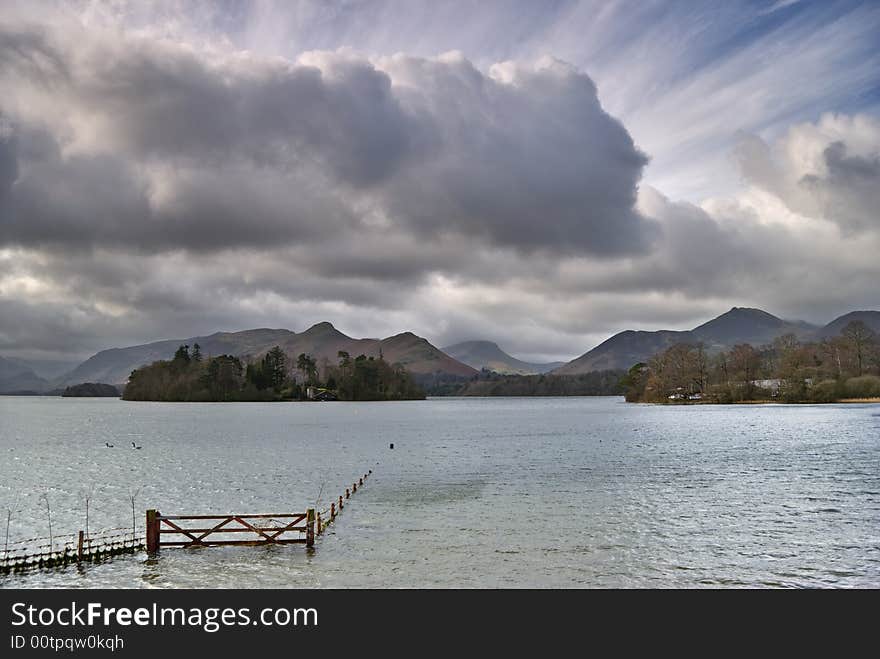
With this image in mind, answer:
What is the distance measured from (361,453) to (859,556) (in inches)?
3212

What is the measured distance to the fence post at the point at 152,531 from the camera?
41.0 meters

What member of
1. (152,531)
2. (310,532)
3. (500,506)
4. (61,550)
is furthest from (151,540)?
(500,506)

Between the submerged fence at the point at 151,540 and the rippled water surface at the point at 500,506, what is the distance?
1.19m

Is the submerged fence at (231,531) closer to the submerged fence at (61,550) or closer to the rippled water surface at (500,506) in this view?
the rippled water surface at (500,506)

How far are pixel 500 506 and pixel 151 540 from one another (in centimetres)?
2922

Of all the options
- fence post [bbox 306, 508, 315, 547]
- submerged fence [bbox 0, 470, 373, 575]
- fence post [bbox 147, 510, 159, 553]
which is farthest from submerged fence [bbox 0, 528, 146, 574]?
fence post [bbox 306, 508, 315, 547]

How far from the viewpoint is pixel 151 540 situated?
41094 mm

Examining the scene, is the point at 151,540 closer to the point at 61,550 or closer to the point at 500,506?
the point at 61,550

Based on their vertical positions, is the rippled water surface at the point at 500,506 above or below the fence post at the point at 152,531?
A: below

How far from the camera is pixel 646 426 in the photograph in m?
168

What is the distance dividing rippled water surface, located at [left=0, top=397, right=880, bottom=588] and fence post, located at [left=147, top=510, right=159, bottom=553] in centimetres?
93

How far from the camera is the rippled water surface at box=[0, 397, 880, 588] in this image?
36.2 m

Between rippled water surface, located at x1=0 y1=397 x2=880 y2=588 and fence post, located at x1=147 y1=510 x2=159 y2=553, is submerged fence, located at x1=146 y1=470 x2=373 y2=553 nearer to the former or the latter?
fence post, located at x1=147 y1=510 x2=159 y2=553

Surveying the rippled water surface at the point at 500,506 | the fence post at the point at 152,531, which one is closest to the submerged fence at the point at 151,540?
the fence post at the point at 152,531
